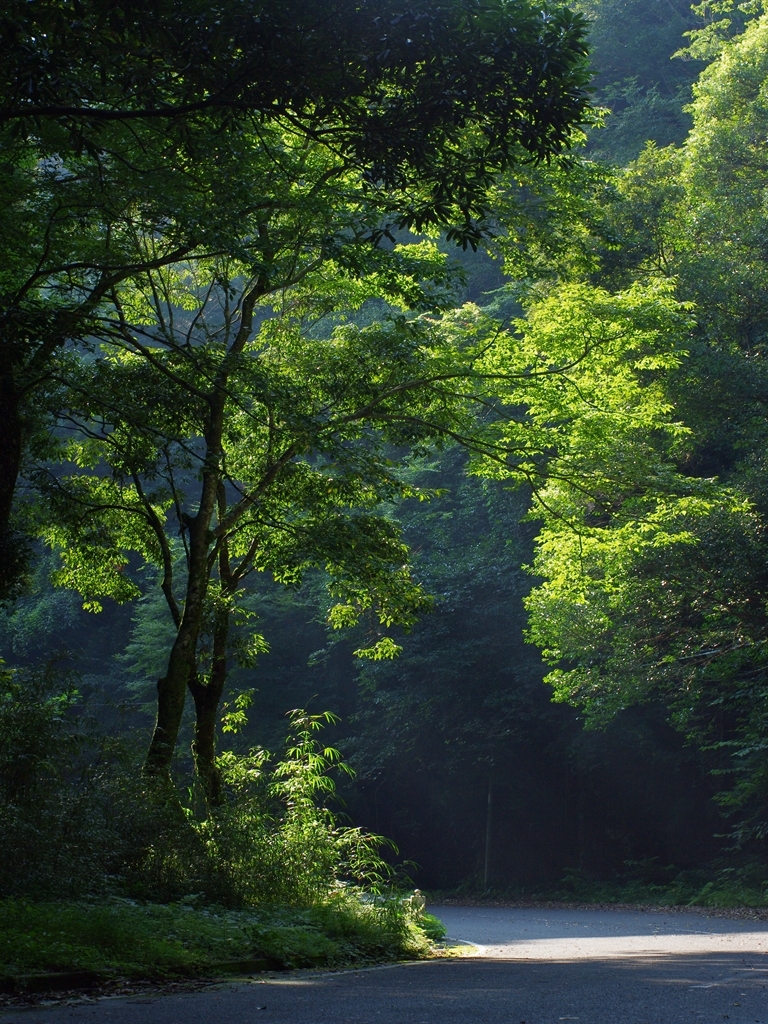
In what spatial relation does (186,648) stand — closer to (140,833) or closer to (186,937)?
(140,833)

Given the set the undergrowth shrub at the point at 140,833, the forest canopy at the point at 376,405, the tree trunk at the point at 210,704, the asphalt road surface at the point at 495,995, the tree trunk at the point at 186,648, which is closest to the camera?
the asphalt road surface at the point at 495,995

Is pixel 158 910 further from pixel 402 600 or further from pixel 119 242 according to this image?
pixel 119 242

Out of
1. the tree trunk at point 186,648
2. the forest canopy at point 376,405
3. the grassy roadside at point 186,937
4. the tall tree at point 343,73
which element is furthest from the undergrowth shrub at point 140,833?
the tall tree at point 343,73

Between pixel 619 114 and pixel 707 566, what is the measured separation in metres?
23.5

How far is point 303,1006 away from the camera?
18.6 feet

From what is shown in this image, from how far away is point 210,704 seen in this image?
13.6 metres

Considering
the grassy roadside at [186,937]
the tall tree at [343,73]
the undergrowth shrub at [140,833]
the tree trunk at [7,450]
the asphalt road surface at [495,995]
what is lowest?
the asphalt road surface at [495,995]

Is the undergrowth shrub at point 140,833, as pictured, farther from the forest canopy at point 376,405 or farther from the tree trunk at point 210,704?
the tree trunk at point 210,704

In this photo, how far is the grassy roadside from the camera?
6508 mm

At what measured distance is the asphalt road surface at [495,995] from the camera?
5203mm

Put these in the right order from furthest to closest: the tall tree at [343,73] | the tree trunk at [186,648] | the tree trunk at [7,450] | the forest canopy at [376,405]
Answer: the tree trunk at [186,648] → the tree trunk at [7,450] → the forest canopy at [376,405] → the tall tree at [343,73]

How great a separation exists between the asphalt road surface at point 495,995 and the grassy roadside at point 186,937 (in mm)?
477

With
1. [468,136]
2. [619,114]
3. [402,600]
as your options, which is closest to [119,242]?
[468,136]

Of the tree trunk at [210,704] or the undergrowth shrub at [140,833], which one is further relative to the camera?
the tree trunk at [210,704]
